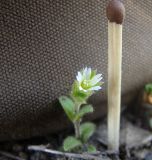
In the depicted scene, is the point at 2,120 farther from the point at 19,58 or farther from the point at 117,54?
the point at 117,54

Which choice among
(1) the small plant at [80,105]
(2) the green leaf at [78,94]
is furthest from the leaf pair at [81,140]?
(2) the green leaf at [78,94]

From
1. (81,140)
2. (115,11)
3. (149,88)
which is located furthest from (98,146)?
(115,11)

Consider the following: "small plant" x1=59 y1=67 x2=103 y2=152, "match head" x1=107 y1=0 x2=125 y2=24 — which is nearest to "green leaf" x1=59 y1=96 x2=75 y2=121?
"small plant" x1=59 y1=67 x2=103 y2=152

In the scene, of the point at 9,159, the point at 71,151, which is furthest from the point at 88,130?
the point at 9,159

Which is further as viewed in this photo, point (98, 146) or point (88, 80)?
point (98, 146)

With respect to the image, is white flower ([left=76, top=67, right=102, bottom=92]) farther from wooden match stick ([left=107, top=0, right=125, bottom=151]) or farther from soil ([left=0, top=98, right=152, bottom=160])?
soil ([left=0, top=98, right=152, bottom=160])

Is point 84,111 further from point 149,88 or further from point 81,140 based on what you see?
point 149,88

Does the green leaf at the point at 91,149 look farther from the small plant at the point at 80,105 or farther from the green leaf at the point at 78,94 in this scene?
the green leaf at the point at 78,94
